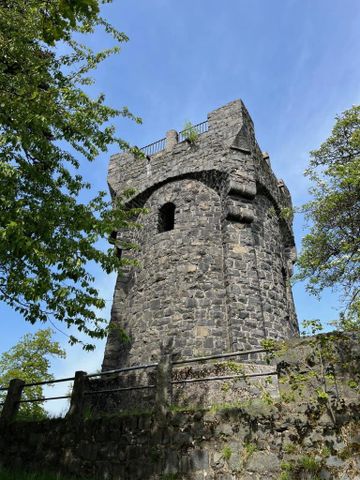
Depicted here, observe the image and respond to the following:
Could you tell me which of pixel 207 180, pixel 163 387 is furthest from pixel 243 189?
pixel 163 387

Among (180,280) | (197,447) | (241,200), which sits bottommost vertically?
(197,447)

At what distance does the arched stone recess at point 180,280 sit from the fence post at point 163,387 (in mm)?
2548

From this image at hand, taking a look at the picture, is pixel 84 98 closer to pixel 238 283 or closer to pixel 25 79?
pixel 25 79

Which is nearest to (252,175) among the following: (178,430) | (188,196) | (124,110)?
(188,196)

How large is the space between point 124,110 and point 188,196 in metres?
3.14

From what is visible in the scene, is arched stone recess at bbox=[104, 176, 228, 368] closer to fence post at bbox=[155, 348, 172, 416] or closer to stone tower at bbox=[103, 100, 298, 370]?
stone tower at bbox=[103, 100, 298, 370]

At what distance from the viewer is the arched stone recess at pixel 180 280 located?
9289 millimetres

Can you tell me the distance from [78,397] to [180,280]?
392 centimetres

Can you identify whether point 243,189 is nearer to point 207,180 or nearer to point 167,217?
point 207,180

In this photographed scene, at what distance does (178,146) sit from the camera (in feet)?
41.1

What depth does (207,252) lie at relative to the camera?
33.9ft

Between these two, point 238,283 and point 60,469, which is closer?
point 60,469

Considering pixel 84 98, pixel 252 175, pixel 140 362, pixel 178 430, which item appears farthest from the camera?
pixel 252 175

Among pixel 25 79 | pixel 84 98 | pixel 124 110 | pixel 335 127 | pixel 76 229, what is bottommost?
pixel 76 229
